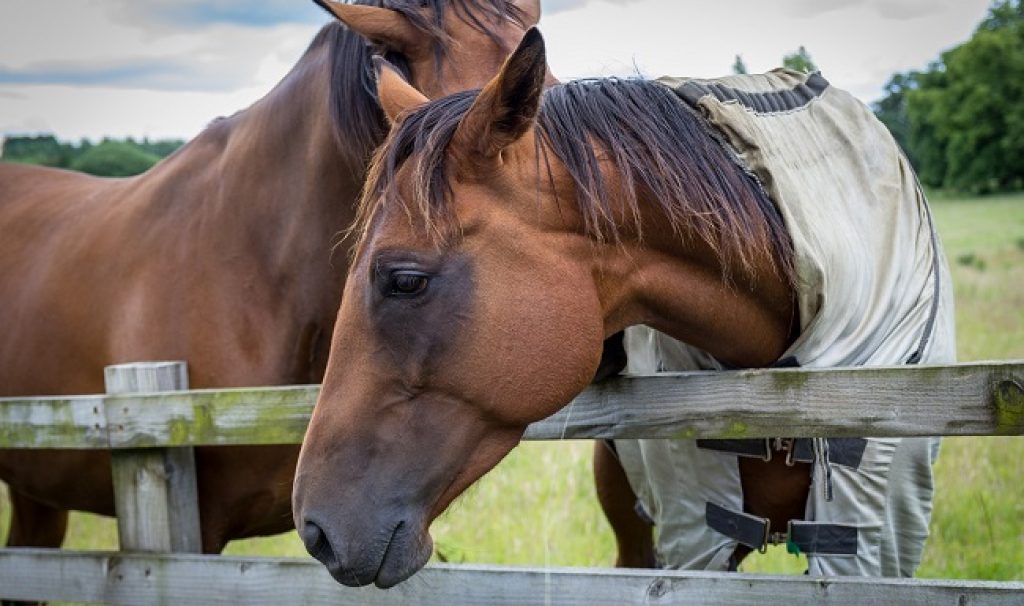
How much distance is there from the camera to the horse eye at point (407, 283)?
1.86m

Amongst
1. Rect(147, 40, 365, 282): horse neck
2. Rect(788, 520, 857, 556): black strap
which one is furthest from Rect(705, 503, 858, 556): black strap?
Rect(147, 40, 365, 282): horse neck

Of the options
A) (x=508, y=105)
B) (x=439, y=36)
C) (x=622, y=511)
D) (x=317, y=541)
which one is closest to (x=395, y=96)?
(x=508, y=105)

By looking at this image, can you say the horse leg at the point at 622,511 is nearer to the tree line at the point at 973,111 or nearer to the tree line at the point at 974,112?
the tree line at the point at 973,111

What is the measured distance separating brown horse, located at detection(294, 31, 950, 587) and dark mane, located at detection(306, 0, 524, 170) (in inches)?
40.0

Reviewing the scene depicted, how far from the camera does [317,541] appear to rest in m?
1.87

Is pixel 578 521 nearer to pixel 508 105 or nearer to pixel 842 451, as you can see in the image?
pixel 842 451

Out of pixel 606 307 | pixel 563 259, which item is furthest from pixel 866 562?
pixel 563 259

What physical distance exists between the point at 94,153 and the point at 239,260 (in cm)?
460

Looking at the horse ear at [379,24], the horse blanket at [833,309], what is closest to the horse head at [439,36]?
the horse ear at [379,24]

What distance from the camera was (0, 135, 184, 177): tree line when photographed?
6.60 meters

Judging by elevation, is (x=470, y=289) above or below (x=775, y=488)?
above

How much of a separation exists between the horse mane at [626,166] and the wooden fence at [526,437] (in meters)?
0.35

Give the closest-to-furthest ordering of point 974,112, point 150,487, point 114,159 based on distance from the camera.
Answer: point 150,487 → point 114,159 → point 974,112

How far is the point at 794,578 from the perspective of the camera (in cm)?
214
